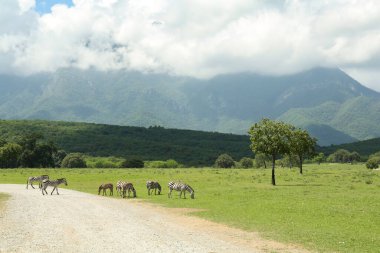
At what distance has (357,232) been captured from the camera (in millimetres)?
26203

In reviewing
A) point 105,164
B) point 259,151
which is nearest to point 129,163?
point 105,164

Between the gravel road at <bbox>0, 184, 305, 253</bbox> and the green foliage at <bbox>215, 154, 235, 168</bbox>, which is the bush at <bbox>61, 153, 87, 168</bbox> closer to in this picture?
the green foliage at <bbox>215, 154, 235, 168</bbox>

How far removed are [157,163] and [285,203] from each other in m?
133

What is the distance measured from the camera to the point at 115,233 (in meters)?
24.3

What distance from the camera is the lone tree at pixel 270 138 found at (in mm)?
69438

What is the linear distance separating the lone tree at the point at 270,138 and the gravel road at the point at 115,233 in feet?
117

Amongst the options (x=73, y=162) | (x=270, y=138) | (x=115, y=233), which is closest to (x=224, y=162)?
(x=73, y=162)

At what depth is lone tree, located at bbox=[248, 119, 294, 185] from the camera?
69.4 m

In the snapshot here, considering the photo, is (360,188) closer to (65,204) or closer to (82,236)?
(65,204)

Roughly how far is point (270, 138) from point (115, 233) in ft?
158

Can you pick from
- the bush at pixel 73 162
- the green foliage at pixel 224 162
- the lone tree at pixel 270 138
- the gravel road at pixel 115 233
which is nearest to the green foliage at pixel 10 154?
the bush at pixel 73 162

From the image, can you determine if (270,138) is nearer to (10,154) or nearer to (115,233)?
(115,233)

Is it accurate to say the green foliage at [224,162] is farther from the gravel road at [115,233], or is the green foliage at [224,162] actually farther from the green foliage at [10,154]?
the gravel road at [115,233]

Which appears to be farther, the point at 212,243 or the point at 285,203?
the point at 285,203
